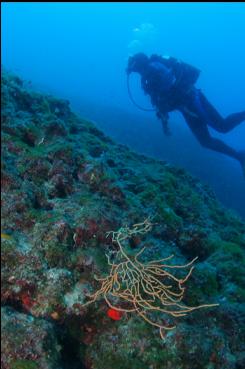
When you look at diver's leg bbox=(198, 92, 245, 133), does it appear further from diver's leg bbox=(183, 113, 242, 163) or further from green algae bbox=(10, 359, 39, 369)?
green algae bbox=(10, 359, 39, 369)

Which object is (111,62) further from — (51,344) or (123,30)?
(51,344)

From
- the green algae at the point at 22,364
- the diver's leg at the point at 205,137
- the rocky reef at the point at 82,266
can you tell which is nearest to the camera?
the green algae at the point at 22,364

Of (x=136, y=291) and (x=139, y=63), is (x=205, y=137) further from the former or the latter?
(x=136, y=291)

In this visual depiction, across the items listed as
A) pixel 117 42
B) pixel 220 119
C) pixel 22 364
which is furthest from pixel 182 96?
pixel 117 42

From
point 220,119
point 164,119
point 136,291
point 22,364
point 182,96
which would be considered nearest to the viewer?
point 22,364

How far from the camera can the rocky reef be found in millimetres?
3150

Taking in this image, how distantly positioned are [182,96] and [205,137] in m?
2.12

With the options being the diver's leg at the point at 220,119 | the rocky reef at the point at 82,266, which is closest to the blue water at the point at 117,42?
the diver's leg at the point at 220,119

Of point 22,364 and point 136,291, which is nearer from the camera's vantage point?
point 22,364

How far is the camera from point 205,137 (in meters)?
13.4

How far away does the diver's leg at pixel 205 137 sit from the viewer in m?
13.1

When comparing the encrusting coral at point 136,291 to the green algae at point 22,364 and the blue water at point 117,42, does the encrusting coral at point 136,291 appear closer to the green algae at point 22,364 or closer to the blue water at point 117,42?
the green algae at point 22,364

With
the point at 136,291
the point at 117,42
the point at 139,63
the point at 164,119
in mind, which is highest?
the point at 136,291

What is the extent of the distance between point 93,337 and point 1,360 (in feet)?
3.08
